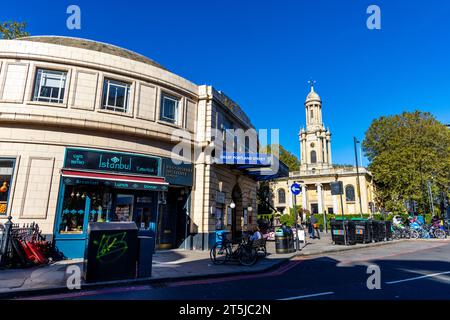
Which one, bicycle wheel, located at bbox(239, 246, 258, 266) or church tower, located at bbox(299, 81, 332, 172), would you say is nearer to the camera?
bicycle wheel, located at bbox(239, 246, 258, 266)

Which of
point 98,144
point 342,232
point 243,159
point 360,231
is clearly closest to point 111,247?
point 98,144

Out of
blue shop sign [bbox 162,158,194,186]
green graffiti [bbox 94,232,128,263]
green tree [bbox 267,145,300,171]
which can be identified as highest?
green tree [bbox 267,145,300,171]

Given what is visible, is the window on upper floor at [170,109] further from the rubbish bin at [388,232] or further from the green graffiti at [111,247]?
the rubbish bin at [388,232]

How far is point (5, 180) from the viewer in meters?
10.7

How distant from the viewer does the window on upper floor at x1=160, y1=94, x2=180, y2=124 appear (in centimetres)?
1436

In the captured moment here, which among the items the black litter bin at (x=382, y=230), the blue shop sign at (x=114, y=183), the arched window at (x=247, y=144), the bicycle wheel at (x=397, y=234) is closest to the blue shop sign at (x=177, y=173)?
the blue shop sign at (x=114, y=183)

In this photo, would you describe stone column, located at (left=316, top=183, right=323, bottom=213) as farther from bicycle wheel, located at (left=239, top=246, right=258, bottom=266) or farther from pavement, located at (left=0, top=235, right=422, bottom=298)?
bicycle wheel, located at (left=239, top=246, right=258, bottom=266)

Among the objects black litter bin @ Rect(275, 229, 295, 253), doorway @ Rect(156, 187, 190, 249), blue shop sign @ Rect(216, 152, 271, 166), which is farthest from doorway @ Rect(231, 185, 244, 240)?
black litter bin @ Rect(275, 229, 295, 253)

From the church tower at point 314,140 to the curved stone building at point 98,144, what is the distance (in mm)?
56533

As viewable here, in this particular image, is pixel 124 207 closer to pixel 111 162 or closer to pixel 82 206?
pixel 82 206

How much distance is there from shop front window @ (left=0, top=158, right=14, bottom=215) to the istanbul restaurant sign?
194 centimetres

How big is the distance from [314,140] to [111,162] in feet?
209

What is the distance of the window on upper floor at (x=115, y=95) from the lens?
12773 mm
